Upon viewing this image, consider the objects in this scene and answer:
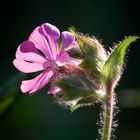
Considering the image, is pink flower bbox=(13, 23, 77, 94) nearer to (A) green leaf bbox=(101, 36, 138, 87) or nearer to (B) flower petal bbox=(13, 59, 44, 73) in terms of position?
(B) flower petal bbox=(13, 59, 44, 73)

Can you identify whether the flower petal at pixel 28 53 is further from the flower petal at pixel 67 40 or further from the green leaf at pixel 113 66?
the green leaf at pixel 113 66

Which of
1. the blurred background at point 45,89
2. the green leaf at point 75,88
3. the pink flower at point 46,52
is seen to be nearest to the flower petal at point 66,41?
the pink flower at point 46,52

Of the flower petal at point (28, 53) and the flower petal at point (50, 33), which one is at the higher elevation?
the flower petal at point (50, 33)

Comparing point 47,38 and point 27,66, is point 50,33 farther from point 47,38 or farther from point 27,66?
point 27,66

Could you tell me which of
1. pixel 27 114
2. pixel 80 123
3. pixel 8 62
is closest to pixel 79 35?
pixel 27 114

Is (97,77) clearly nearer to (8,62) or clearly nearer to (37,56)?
(37,56)

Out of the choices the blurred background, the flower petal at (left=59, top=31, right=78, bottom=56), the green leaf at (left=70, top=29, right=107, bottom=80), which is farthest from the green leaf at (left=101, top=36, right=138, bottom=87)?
the blurred background

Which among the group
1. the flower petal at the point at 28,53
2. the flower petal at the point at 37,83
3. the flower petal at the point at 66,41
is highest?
the flower petal at the point at 66,41
